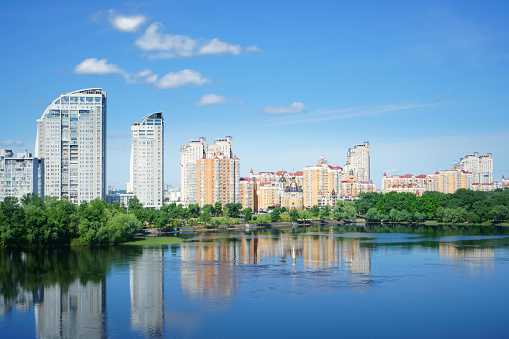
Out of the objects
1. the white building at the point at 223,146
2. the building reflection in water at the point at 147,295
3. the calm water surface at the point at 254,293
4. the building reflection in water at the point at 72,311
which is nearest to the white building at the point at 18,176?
the calm water surface at the point at 254,293

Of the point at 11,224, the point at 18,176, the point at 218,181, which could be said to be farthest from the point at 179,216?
the point at 11,224

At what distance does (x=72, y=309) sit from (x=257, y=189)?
223ft

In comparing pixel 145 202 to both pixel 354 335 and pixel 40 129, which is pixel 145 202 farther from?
pixel 354 335

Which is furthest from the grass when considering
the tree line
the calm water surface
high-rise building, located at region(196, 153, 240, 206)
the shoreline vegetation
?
high-rise building, located at region(196, 153, 240, 206)

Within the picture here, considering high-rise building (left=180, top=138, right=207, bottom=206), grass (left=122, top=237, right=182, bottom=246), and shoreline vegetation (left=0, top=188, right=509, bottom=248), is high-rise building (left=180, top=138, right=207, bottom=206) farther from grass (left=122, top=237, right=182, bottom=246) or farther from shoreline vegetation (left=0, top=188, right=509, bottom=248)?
grass (left=122, top=237, right=182, bottom=246)

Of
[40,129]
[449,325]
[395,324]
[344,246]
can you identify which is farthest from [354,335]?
[40,129]

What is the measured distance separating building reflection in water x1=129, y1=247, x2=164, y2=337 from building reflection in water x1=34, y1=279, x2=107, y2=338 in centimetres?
104

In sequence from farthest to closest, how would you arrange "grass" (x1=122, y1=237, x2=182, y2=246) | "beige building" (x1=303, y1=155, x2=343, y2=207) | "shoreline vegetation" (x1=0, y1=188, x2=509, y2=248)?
1. "beige building" (x1=303, y1=155, x2=343, y2=207)
2. "grass" (x1=122, y1=237, x2=182, y2=246)
3. "shoreline vegetation" (x1=0, y1=188, x2=509, y2=248)

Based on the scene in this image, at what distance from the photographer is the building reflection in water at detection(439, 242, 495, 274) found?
25.6 meters

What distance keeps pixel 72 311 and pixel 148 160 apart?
52676 mm

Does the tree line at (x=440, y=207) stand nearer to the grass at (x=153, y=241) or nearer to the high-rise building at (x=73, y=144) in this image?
the grass at (x=153, y=241)

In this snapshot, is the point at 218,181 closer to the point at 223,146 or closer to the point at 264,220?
the point at 264,220

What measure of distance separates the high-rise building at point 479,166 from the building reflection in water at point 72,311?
114540 millimetres

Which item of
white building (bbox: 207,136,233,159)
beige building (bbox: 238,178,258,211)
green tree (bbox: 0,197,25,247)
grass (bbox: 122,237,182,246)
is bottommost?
grass (bbox: 122,237,182,246)
